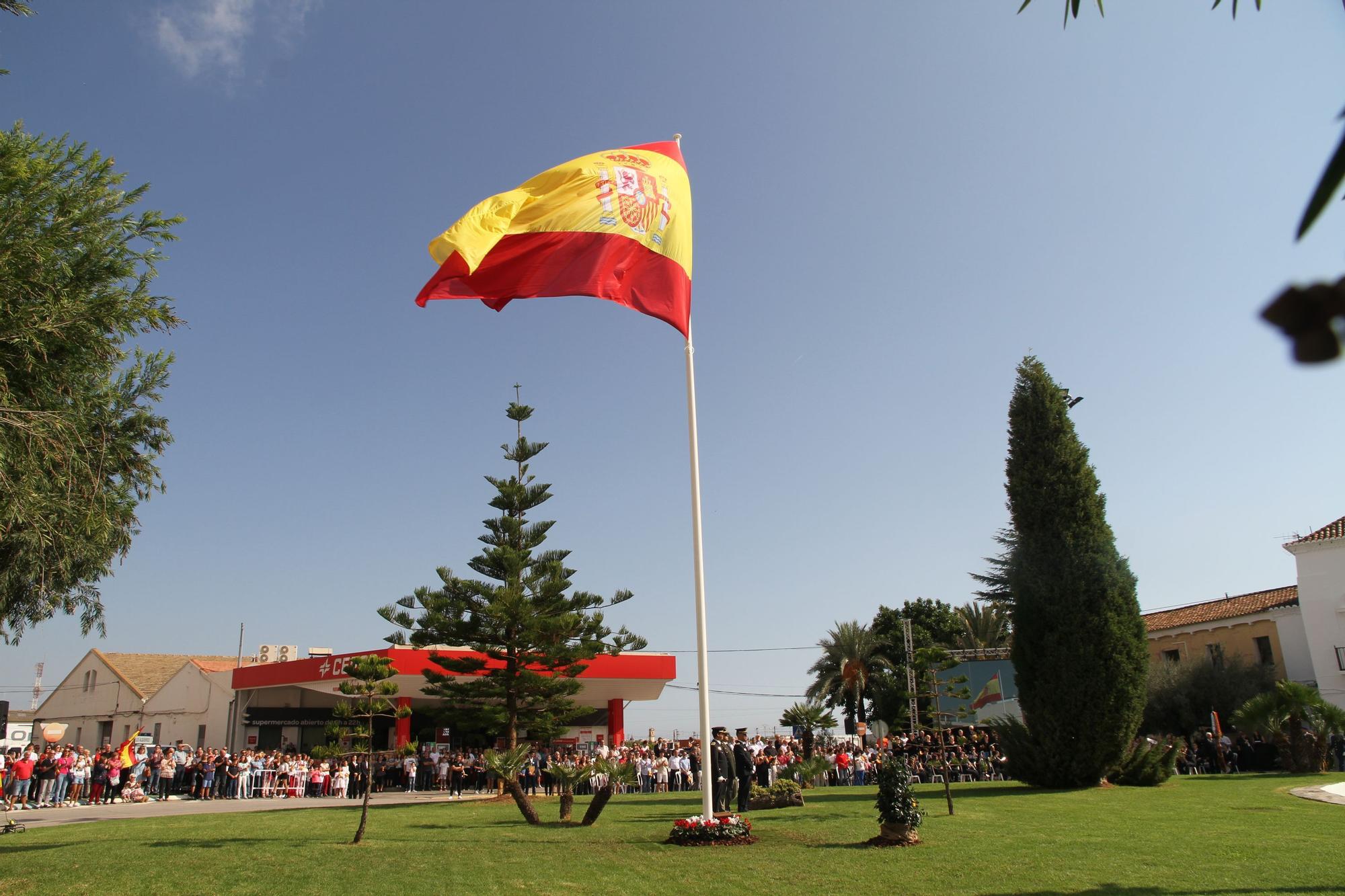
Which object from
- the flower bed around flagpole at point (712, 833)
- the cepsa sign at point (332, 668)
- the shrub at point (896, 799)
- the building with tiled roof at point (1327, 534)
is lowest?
the flower bed around flagpole at point (712, 833)

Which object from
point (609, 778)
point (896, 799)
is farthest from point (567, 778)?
point (896, 799)

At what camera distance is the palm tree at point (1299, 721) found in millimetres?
21422

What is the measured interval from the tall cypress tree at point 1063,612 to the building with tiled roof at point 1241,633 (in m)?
16.3

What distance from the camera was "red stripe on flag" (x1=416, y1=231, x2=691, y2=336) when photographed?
11.2 m

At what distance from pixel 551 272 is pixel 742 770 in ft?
35.6

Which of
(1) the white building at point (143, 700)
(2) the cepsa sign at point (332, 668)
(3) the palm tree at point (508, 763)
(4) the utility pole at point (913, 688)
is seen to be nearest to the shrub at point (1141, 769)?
(4) the utility pole at point (913, 688)

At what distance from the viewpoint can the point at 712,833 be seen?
11664 mm

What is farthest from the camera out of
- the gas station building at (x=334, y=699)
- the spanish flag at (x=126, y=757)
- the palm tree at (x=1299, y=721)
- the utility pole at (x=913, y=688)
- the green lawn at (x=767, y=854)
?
the gas station building at (x=334, y=699)

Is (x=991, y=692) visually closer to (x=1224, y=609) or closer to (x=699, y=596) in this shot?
(x=1224, y=609)

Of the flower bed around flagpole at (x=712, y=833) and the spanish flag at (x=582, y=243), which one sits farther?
the flower bed around flagpole at (x=712, y=833)

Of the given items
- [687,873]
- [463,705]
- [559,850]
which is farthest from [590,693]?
[687,873]

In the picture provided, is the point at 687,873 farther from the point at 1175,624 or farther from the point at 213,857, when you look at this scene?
the point at 1175,624

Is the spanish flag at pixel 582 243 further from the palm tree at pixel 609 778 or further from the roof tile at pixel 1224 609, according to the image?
the roof tile at pixel 1224 609

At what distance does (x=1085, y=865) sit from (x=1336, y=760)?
17766 mm
